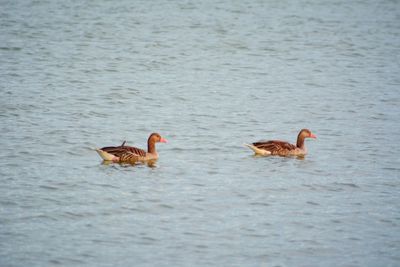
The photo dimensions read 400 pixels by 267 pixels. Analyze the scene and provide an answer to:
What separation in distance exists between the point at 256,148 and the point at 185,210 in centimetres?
429

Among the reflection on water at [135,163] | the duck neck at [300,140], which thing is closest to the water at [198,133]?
the reflection on water at [135,163]

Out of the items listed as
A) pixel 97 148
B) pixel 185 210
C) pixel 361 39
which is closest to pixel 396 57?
pixel 361 39

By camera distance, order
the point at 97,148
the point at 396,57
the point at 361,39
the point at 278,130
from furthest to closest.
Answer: the point at 361,39
the point at 396,57
the point at 278,130
the point at 97,148

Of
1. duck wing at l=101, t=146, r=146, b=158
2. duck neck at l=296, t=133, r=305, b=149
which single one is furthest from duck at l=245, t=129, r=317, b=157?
duck wing at l=101, t=146, r=146, b=158

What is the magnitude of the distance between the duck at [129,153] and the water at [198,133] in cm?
22

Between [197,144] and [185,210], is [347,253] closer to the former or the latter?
[185,210]

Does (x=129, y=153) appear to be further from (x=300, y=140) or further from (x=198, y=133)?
(x=300, y=140)

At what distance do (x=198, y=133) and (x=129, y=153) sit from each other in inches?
143

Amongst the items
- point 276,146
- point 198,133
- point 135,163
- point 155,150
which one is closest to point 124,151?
point 135,163

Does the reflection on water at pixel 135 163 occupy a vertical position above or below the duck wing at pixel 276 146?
below

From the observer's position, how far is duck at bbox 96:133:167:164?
17.1 meters

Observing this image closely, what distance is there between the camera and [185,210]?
1438 centimetres

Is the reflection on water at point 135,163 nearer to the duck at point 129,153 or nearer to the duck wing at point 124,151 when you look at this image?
the duck at point 129,153

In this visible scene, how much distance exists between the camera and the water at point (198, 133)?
12.9 meters
